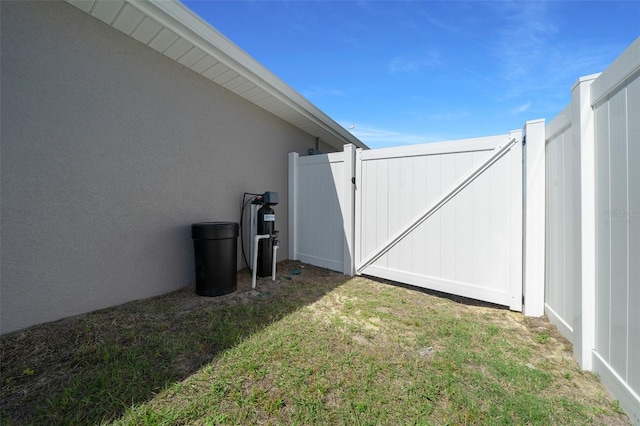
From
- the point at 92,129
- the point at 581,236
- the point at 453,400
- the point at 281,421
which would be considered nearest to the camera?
the point at 281,421

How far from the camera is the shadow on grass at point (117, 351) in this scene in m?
1.36

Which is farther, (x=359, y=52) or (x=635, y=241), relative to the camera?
(x=359, y=52)

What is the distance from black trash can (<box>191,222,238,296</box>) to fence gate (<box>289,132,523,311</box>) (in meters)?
1.78

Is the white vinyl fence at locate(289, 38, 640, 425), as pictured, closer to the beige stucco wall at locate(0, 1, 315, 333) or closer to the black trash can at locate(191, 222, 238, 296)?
the black trash can at locate(191, 222, 238, 296)

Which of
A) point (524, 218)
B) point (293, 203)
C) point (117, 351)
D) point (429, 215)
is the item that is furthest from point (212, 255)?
point (524, 218)

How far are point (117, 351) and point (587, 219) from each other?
3.55 metres

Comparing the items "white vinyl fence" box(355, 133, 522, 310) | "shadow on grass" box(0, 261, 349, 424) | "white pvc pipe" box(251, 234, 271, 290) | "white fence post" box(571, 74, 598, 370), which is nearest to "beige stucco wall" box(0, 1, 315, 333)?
"shadow on grass" box(0, 261, 349, 424)

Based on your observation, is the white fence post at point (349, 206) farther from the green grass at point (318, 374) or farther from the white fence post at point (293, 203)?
the green grass at point (318, 374)

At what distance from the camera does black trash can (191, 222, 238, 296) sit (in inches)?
116

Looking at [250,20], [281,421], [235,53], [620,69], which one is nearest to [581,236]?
[620,69]

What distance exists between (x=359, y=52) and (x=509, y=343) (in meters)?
4.86

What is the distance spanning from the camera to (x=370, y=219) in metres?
3.79

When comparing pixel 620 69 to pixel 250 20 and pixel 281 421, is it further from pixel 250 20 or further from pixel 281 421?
pixel 250 20

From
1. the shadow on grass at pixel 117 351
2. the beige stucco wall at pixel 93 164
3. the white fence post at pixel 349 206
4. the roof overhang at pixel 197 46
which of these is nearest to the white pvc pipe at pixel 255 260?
the shadow on grass at pixel 117 351
